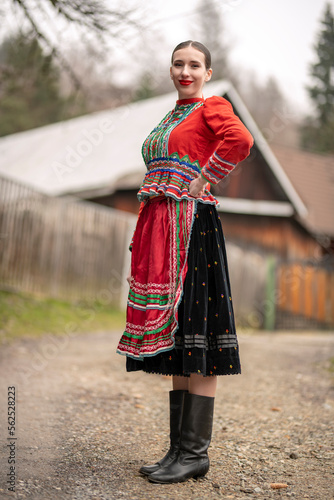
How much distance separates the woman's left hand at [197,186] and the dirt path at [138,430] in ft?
4.05

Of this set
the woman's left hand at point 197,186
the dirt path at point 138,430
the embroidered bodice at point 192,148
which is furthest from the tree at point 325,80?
the woman's left hand at point 197,186

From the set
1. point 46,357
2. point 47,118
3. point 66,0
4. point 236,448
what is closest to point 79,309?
point 46,357

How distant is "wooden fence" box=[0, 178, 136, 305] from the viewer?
7.56m

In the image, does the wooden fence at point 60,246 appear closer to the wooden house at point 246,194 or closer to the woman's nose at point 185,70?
A: the wooden house at point 246,194

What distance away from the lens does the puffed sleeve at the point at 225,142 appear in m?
2.13

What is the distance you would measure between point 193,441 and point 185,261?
77cm

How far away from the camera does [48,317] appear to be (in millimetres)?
7105

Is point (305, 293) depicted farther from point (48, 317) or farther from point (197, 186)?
point (197, 186)

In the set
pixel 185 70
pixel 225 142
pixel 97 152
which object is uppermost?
pixel 97 152

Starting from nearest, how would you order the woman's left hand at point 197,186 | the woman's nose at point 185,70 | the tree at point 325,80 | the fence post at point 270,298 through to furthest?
1. the woman's left hand at point 197,186
2. the woman's nose at point 185,70
3. the tree at point 325,80
4. the fence post at point 270,298

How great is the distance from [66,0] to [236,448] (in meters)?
4.04

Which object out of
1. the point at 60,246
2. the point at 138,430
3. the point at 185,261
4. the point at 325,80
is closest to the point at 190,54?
the point at 185,261

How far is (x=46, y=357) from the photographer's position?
506 centimetres

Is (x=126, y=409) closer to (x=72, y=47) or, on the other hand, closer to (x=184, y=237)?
(x=184, y=237)
